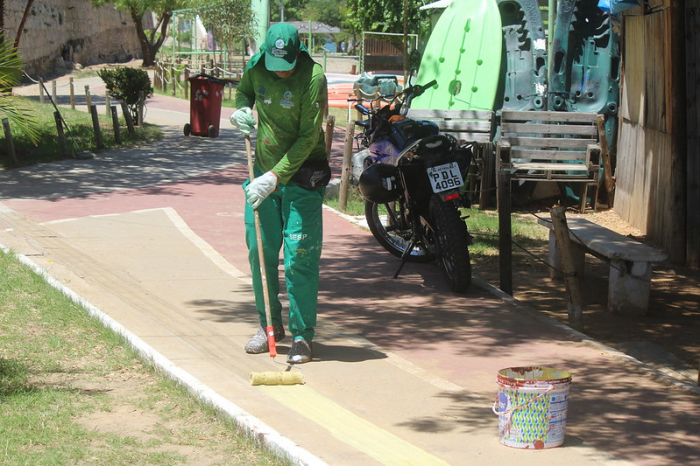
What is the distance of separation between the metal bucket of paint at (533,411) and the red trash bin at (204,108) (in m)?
15.5

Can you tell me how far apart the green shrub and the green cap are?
52.4 feet

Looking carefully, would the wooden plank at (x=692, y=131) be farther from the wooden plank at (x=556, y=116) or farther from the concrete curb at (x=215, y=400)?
the concrete curb at (x=215, y=400)

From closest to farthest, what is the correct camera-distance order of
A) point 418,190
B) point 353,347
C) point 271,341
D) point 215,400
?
point 215,400 < point 271,341 < point 353,347 < point 418,190

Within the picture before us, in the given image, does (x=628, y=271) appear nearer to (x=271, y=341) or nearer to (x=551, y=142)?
(x=271, y=341)

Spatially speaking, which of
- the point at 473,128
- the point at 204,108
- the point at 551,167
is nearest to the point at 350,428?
the point at 551,167

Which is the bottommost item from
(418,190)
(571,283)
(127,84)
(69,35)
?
(571,283)

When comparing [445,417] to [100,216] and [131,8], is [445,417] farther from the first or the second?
[131,8]

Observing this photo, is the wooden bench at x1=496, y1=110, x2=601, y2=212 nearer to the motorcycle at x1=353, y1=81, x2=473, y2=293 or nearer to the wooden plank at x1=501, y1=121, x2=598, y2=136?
the wooden plank at x1=501, y1=121, x2=598, y2=136

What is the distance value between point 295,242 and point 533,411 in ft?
6.68

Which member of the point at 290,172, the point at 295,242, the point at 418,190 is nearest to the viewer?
the point at 290,172

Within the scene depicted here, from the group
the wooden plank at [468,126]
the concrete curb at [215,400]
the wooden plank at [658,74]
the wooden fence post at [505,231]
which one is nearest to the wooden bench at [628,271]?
the wooden fence post at [505,231]

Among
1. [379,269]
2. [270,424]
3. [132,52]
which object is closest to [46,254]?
[379,269]

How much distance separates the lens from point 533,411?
14.9ft

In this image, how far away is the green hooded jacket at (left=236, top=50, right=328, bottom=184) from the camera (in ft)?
19.3
